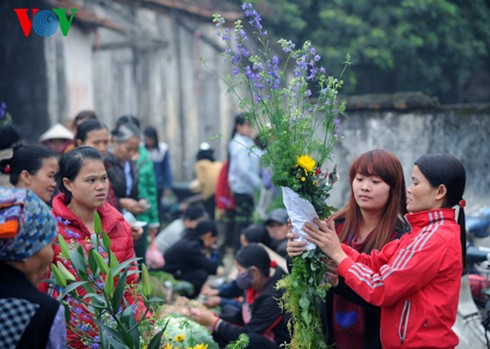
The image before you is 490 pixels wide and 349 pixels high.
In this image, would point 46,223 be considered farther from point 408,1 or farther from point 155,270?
point 408,1

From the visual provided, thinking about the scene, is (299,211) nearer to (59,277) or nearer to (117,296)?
(117,296)

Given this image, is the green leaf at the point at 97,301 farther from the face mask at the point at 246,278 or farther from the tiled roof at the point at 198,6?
the tiled roof at the point at 198,6

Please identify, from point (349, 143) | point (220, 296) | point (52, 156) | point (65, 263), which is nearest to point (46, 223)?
point (65, 263)

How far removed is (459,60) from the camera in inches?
606

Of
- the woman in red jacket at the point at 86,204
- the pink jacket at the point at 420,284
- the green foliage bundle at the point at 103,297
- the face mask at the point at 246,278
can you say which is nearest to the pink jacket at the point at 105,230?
the woman in red jacket at the point at 86,204

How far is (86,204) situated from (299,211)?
131 centimetres

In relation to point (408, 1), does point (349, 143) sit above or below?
below

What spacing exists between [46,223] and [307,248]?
137cm

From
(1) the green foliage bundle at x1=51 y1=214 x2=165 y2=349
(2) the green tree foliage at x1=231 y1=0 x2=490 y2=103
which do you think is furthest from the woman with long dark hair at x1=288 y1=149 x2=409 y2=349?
(2) the green tree foliage at x1=231 y1=0 x2=490 y2=103

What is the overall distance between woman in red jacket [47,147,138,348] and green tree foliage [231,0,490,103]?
34.7ft

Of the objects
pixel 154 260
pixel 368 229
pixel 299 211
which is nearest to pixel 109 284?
pixel 299 211

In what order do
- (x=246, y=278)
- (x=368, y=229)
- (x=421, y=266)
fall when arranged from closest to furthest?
(x=421, y=266)
(x=368, y=229)
(x=246, y=278)

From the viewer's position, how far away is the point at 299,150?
3387 millimetres

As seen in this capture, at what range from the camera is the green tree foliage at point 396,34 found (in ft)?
48.2
